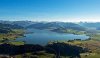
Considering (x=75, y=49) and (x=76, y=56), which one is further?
(x=75, y=49)

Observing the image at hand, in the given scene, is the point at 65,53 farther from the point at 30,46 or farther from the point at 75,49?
the point at 30,46

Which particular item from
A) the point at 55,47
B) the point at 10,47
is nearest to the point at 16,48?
the point at 10,47

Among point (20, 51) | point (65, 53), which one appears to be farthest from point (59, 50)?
point (20, 51)

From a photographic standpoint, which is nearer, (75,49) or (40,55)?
(40,55)

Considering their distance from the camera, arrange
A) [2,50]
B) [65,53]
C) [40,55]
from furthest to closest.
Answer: [2,50], [65,53], [40,55]

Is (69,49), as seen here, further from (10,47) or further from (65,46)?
(10,47)

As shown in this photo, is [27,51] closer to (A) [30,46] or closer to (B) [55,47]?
(A) [30,46]

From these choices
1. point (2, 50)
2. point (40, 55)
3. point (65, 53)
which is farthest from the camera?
point (2, 50)
